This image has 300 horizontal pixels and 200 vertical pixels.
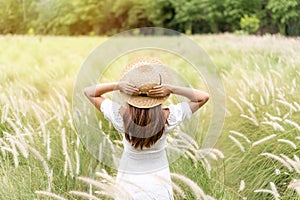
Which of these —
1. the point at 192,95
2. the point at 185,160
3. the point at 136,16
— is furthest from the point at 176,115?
the point at 136,16

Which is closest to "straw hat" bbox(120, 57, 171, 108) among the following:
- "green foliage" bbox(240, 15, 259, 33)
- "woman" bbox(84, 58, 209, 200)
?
"woman" bbox(84, 58, 209, 200)

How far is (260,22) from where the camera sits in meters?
16.0

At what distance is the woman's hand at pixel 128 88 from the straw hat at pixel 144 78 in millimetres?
14

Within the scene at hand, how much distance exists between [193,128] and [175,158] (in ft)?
1.80

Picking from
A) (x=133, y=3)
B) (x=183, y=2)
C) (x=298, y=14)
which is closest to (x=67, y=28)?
(x=133, y=3)

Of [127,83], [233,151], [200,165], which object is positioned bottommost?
[233,151]

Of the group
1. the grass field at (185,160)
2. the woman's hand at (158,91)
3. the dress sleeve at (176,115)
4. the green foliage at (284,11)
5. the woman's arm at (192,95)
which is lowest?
the green foliage at (284,11)

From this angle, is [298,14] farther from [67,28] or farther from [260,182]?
[260,182]

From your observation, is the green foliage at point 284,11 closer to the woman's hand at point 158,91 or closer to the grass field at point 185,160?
the grass field at point 185,160

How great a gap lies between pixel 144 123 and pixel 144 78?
0.17 m

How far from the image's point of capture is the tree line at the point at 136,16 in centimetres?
1562

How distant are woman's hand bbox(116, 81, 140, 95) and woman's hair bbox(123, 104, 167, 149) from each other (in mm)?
60

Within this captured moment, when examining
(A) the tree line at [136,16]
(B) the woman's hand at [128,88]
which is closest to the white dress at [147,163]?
(B) the woman's hand at [128,88]

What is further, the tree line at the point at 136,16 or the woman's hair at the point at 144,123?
the tree line at the point at 136,16
